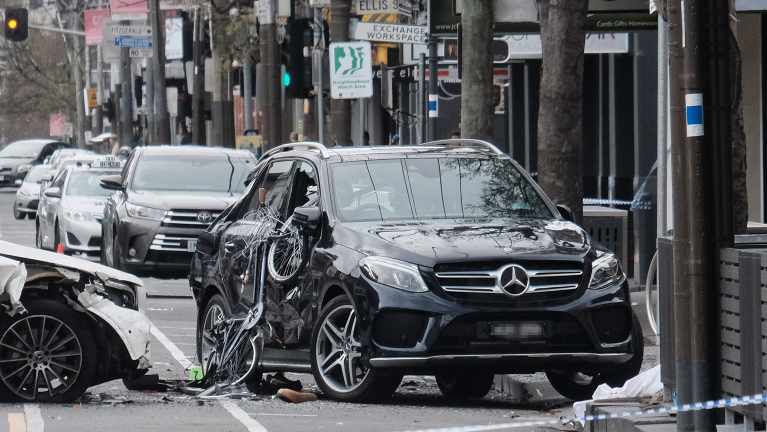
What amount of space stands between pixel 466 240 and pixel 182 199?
37.3 feet

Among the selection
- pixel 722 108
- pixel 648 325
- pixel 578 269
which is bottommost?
pixel 648 325

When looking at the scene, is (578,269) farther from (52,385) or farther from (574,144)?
(574,144)

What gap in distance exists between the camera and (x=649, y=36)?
3200 centimetres

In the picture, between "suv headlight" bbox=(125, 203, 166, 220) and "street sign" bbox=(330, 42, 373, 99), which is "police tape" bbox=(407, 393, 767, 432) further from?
"street sign" bbox=(330, 42, 373, 99)

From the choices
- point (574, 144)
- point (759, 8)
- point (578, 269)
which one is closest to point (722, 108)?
point (578, 269)

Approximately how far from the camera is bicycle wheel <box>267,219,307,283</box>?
11922mm

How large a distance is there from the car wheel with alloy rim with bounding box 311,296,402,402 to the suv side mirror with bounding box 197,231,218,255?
7.59 feet

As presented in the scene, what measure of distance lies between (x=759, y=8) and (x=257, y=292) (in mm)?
7898

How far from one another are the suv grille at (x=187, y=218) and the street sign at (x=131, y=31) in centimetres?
2528

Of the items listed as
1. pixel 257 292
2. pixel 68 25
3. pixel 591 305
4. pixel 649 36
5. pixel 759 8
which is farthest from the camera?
pixel 68 25

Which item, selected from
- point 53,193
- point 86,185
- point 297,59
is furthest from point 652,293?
point 86,185

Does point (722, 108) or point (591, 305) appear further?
point (591, 305)

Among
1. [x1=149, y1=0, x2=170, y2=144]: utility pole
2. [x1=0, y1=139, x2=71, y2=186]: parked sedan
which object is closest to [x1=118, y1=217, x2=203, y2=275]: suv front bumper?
[x1=149, y1=0, x2=170, y2=144]: utility pole

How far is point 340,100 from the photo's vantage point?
2841 centimetres
